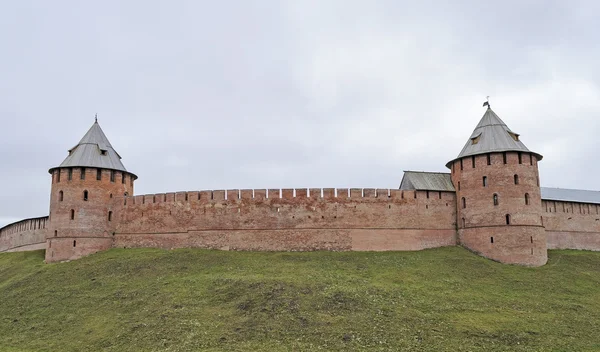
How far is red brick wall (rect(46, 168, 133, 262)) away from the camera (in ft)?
96.3

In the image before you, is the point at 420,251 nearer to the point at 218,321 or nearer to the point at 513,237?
the point at 513,237

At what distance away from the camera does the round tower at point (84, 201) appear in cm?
2939

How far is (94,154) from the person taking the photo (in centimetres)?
3097

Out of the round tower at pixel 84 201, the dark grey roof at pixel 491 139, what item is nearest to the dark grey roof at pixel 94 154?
the round tower at pixel 84 201

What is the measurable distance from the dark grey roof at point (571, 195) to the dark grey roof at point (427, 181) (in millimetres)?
9786

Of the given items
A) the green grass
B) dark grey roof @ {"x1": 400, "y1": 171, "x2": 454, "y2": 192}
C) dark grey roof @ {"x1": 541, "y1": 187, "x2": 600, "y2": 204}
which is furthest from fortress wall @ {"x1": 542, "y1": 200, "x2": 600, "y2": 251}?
dark grey roof @ {"x1": 400, "y1": 171, "x2": 454, "y2": 192}

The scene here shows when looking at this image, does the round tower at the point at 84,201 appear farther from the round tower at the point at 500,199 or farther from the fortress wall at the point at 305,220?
the round tower at the point at 500,199

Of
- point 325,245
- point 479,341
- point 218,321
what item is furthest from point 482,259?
point 218,321

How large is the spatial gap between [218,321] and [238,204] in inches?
439

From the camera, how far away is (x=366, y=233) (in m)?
28.6

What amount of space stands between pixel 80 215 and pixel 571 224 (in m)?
30.6

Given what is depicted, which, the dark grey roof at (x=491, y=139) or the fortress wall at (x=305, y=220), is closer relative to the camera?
the fortress wall at (x=305, y=220)

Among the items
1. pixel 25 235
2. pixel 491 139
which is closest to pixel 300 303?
pixel 491 139

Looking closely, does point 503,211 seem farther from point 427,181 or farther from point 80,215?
point 80,215
